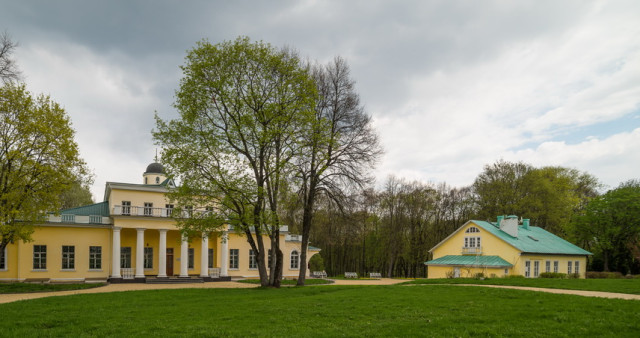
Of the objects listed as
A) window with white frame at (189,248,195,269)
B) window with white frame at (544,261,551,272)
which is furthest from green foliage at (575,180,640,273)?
window with white frame at (189,248,195,269)

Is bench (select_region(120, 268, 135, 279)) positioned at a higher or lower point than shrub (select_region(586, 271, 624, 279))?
higher

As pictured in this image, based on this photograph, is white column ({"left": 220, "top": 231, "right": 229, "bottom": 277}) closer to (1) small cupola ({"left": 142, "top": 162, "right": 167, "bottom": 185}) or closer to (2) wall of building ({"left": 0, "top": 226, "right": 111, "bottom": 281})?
(2) wall of building ({"left": 0, "top": 226, "right": 111, "bottom": 281})

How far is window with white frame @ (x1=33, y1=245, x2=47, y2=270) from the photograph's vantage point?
30008 millimetres

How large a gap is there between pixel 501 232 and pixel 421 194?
13.0 meters

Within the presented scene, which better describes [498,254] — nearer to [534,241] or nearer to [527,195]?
[534,241]

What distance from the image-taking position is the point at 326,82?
80.7 ft

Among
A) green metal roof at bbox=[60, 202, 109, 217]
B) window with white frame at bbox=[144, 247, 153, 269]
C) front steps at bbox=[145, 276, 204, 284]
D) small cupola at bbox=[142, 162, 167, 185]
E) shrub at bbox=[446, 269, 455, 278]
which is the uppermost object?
small cupola at bbox=[142, 162, 167, 185]

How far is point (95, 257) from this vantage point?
31.9 metres

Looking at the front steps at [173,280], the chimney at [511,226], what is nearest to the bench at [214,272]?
the front steps at [173,280]

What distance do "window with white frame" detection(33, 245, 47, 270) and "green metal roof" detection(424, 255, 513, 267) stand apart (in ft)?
95.8

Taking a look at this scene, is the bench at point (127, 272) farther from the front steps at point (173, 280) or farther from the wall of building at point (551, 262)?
the wall of building at point (551, 262)

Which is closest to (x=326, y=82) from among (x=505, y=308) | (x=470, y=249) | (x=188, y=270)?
(x=505, y=308)

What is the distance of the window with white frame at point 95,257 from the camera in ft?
104

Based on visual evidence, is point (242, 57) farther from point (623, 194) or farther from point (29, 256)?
point (623, 194)
